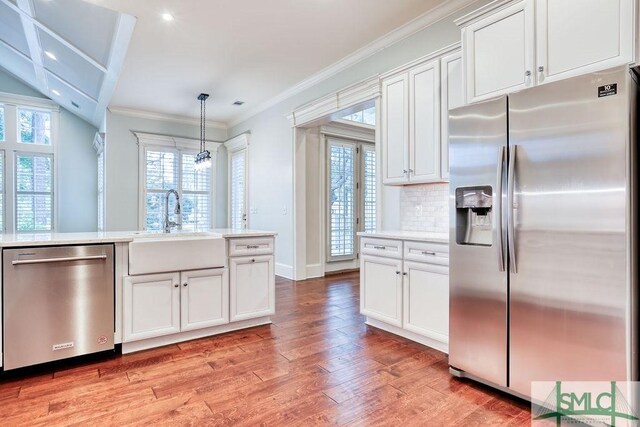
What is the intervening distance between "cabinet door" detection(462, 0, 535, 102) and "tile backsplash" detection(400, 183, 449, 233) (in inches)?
43.9

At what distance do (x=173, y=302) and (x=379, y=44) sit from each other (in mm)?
3338

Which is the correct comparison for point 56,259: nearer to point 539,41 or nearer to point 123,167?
point 539,41

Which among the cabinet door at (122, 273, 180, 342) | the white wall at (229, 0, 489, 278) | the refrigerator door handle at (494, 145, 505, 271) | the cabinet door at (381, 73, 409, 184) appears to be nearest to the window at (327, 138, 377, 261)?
the white wall at (229, 0, 489, 278)

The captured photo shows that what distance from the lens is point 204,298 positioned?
298 centimetres

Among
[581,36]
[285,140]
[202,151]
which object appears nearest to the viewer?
[581,36]

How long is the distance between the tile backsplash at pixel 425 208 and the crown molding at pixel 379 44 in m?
1.55

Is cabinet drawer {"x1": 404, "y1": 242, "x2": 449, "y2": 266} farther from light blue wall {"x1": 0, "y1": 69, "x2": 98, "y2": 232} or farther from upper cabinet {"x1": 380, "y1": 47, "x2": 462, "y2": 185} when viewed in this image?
light blue wall {"x1": 0, "y1": 69, "x2": 98, "y2": 232}

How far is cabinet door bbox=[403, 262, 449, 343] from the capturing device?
2600mm

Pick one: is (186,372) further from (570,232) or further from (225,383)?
(570,232)

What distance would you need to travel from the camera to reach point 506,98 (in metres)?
2.02

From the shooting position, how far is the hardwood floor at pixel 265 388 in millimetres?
1846

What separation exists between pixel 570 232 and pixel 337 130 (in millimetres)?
4480

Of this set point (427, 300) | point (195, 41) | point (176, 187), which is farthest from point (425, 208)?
point (176, 187)

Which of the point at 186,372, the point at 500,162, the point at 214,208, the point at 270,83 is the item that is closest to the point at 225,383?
the point at 186,372
